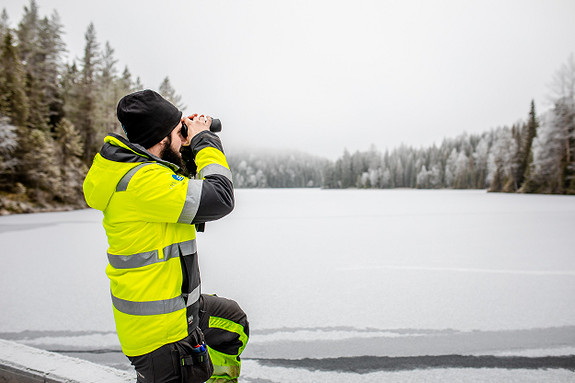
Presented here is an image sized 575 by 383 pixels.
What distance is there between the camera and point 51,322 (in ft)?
14.1

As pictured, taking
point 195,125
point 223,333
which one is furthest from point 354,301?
point 195,125

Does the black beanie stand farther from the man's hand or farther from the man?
the man's hand

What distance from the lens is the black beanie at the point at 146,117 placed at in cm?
166

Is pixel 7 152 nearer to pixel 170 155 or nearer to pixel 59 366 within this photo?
pixel 59 366

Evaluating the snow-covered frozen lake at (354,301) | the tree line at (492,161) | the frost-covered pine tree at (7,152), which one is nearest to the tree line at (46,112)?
the frost-covered pine tree at (7,152)

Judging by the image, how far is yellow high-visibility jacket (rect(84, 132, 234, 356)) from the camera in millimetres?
1547

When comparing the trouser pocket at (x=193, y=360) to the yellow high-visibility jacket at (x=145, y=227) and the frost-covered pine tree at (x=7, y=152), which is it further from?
the frost-covered pine tree at (x=7, y=152)

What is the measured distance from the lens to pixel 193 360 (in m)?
1.67

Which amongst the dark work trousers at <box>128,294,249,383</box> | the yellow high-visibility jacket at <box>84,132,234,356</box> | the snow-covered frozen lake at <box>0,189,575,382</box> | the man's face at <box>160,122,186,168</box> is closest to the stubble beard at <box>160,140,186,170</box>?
the man's face at <box>160,122,186,168</box>

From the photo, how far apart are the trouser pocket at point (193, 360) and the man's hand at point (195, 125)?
3.69ft

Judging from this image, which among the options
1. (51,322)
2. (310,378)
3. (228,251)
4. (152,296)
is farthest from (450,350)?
(228,251)

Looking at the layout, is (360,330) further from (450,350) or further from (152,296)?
(152,296)

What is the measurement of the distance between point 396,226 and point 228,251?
26.1ft

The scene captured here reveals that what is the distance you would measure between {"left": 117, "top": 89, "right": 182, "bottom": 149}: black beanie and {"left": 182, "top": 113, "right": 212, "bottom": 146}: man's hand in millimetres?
175
